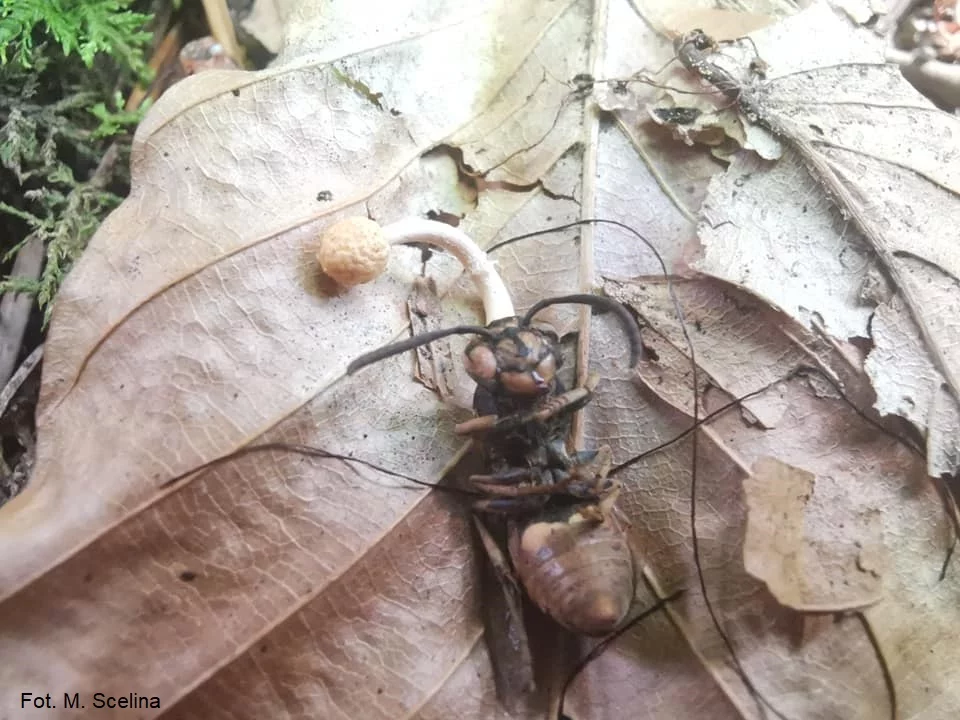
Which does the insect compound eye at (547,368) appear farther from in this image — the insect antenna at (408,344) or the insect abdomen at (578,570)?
the insect abdomen at (578,570)

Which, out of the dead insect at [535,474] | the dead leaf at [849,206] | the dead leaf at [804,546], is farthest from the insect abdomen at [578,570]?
the dead leaf at [849,206]

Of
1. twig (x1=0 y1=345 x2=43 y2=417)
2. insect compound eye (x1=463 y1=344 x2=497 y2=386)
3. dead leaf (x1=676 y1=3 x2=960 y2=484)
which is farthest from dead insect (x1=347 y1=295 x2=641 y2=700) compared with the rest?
twig (x1=0 y1=345 x2=43 y2=417)

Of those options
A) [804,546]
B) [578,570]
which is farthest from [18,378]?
[804,546]

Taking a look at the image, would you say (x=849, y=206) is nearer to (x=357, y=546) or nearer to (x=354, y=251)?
(x=354, y=251)

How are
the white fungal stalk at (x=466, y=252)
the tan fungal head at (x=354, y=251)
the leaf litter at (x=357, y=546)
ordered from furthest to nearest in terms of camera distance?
the white fungal stalk at (x=466, y=252) < the tan fungal head at (x=354, y=251) < the leaf litter at (x=357, y=546)

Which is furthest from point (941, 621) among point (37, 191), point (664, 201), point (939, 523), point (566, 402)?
point (37, 191)

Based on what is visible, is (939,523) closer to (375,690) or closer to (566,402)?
(566,402)

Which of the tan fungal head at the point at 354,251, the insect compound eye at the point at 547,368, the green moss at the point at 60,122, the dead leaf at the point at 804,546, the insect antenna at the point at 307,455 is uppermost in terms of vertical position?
the green moss at the point at 60,122
